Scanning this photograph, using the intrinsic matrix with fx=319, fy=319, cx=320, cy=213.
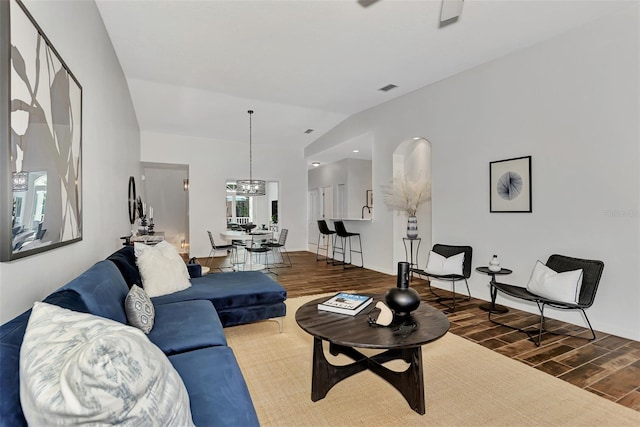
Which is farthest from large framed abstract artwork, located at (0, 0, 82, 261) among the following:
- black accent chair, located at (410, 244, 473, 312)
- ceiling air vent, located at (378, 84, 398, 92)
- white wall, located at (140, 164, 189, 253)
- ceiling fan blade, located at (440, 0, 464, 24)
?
white wall, located at (140, 164, 189, 253)

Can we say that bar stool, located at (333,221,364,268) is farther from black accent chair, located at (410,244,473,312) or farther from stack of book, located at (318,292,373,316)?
stack of book, located at (318,292,373,316)

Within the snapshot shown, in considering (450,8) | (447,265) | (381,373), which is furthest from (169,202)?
(450,8)

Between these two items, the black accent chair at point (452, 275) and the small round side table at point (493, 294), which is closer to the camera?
the small round side table at point (493, 294)

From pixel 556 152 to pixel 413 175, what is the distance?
283 centimetres

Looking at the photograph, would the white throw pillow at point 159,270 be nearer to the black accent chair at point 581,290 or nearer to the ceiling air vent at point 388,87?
the black accent chair at point 581,290

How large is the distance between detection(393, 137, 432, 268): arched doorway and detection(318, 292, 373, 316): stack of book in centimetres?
344

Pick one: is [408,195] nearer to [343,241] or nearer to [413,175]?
[413,175]

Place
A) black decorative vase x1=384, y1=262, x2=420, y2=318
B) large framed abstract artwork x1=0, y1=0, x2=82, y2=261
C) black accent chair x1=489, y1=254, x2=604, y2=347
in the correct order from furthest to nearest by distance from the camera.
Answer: black accent chair x1=489, y1=254, x2=604, y2=347 → black decorative vase x1=384, y1=262, x2=420, y2=318 → large framed abstract artwork x1=0, y1=0, x2=82, y2=261

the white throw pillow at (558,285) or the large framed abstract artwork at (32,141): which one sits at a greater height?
the large framed abstract artwork at (32,141)

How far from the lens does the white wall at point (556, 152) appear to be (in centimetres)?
299

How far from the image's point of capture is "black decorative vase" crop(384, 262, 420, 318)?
6.61ft

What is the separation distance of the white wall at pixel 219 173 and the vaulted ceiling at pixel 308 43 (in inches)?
71.6

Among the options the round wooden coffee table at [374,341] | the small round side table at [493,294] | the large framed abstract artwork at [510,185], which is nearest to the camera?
the round wooden coffee table at [374,341]

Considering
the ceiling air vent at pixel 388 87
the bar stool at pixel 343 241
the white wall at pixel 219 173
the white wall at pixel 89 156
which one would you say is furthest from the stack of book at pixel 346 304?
the white wall at pixel 219 173
